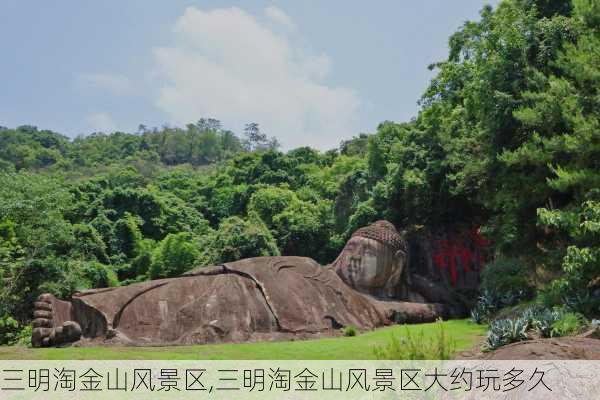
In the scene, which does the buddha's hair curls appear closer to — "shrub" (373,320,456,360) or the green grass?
the green grass

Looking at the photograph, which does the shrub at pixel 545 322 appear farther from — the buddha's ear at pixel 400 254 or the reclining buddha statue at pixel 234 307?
the buddha's ear at pixel 400 254

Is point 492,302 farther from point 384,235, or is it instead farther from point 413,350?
point 413,350

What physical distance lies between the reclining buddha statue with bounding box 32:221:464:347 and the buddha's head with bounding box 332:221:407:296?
0.03 meters

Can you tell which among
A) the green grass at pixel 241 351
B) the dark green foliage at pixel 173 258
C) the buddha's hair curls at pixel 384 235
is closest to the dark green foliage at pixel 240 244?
the dark green foliage at pixel 173 258

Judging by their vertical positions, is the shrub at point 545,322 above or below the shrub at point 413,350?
below

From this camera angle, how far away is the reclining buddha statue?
12.5 metres

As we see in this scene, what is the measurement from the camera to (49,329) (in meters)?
12.5

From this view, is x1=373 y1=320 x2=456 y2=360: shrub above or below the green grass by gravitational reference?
above

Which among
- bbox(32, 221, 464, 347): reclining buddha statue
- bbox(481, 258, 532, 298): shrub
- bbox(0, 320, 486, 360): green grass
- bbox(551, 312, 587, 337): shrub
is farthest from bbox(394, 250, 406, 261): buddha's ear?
bbox(551, 312, 587, 337): shrub

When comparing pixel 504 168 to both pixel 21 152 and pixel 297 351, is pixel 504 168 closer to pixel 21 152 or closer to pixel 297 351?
pixel 297 351

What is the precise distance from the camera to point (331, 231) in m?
27.5

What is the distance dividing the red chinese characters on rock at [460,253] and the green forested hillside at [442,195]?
2.13 ft

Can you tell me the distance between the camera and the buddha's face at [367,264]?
645 inches

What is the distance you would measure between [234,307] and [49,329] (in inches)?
146
